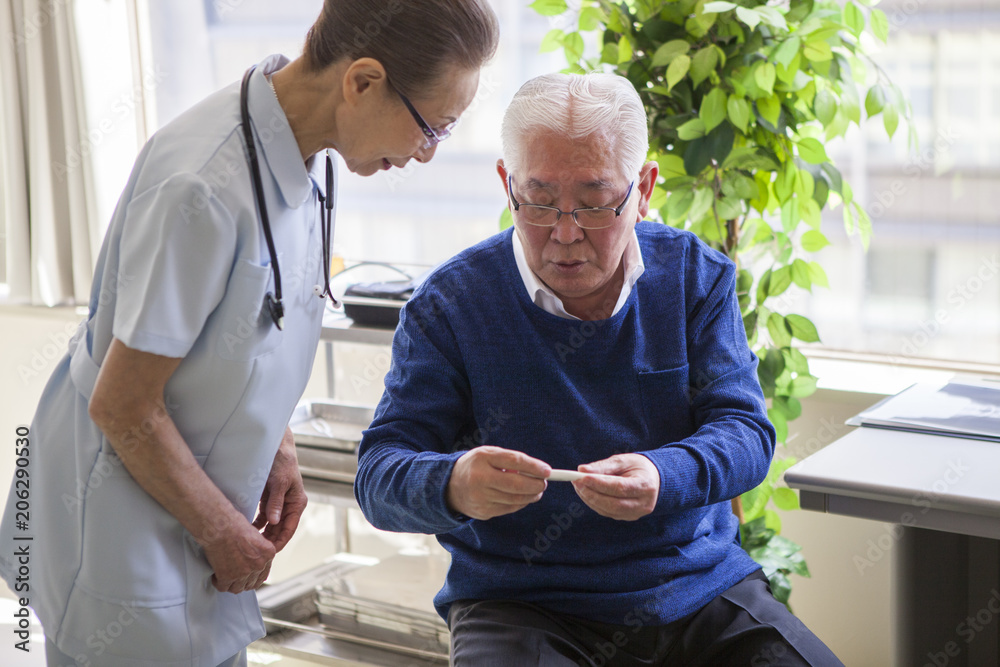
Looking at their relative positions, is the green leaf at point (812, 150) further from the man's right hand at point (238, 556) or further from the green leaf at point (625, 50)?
the man's right hand at point (238, 556)

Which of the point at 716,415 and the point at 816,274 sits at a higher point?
the point at 816,274

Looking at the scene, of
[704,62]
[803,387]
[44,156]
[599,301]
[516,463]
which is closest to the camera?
[516,463]

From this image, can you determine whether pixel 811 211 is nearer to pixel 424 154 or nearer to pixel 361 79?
pixel 424 154

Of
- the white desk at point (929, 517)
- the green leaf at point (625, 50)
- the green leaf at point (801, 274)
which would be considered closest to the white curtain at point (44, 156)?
the green leaf at point (625, 50)

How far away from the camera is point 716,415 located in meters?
1.44

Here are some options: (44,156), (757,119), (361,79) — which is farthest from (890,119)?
(44,156)

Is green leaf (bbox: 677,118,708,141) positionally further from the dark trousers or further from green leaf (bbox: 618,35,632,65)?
the dark trousers

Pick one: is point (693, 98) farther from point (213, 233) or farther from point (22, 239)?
point (22, 239)

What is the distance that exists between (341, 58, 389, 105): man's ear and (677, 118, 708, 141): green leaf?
0.80 m

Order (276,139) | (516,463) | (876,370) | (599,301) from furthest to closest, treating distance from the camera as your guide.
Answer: (876,370), (599,301), (276,139), (516,463)

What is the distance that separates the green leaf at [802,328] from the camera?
2.02m

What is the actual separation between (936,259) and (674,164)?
0.85m

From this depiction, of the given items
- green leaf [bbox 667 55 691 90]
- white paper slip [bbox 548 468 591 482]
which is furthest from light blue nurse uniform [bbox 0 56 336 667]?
green leaf [bbox 667 55 691 90]

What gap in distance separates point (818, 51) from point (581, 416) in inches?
35.2
